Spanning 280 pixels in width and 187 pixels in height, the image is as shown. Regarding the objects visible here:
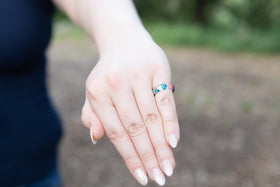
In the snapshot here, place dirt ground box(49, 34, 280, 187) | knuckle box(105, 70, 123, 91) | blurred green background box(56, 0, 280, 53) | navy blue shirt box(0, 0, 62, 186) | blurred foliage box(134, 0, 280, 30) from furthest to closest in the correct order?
1. blurred foliage box(134, 0, 280, 30)
2. blurred green background box(56, 0, 280, 53)
3. dirt ground box(49, 34, 280, 187)
4. navy blue shirt box(0, 0, 62, 186)
5. knuckle box(105, 70, 123, 91)

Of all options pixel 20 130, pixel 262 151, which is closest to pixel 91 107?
pixel 20 130

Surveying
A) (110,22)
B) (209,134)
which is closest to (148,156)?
(110,22)

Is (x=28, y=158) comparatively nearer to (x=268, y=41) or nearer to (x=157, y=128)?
(x=157, y=128)

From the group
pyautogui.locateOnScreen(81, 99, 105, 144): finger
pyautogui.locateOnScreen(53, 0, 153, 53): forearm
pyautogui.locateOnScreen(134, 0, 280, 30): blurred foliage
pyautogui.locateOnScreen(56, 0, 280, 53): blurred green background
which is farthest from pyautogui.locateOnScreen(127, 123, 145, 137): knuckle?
pyautogui.locateOnScreen(134, 0, 280, 30): blurred foliage

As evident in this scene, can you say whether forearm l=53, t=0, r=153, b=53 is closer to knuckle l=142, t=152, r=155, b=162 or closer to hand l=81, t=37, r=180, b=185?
hand l=81, t=37, r=180, b=185

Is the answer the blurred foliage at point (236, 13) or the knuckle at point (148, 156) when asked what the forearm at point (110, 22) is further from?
the blurred foliage at point (236, 13)

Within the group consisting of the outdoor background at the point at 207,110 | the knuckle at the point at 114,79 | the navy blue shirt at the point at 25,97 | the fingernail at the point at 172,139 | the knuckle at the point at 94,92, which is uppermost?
the knuckle at the point at 114,79

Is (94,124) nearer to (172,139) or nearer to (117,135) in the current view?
(117,135)

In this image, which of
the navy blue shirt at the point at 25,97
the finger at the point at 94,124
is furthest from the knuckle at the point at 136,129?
the navy blue shirt at the point at 25,97
